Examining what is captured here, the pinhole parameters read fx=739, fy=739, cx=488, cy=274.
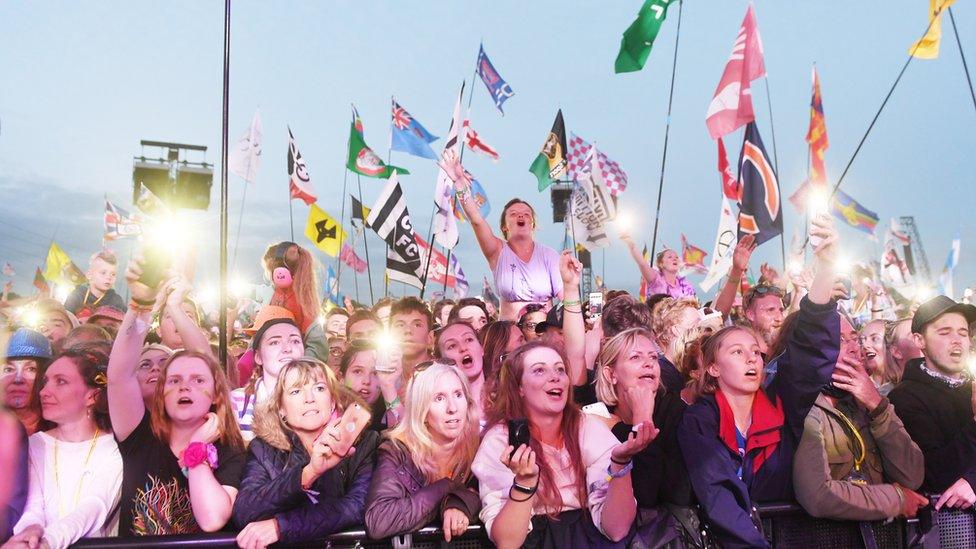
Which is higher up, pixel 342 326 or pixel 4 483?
pixel 342 326

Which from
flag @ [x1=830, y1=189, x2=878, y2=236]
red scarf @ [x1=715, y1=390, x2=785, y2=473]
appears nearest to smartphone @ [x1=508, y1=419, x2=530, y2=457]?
red scarf @ [x1=715, y1=390, x2=785, y2=473]

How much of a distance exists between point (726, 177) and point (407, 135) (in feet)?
17.2

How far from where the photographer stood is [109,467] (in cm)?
324

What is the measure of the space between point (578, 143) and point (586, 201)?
3064 mm

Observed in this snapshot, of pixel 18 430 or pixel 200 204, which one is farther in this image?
pixel 200 204

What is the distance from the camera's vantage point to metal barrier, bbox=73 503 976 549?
2.80 meters

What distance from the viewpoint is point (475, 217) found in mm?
6129

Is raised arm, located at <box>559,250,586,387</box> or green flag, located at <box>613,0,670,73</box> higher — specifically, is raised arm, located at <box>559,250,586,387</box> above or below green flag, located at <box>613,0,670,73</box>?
below

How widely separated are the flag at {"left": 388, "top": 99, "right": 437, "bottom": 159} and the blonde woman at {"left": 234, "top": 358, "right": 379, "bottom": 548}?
9.07 meters

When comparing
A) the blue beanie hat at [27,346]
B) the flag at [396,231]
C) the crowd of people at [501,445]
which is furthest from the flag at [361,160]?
the blue beanie hat at [27,346]

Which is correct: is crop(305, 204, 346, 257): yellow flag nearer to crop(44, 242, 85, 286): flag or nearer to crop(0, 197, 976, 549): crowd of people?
crop(44, 242, 85, 286): flag

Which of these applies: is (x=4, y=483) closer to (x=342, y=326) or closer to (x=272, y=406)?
(x=272, y=406)

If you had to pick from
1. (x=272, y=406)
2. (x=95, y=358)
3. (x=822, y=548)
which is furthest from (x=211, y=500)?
(x=822, y=548)

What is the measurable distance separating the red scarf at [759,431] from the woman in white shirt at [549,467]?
1.71 feet
